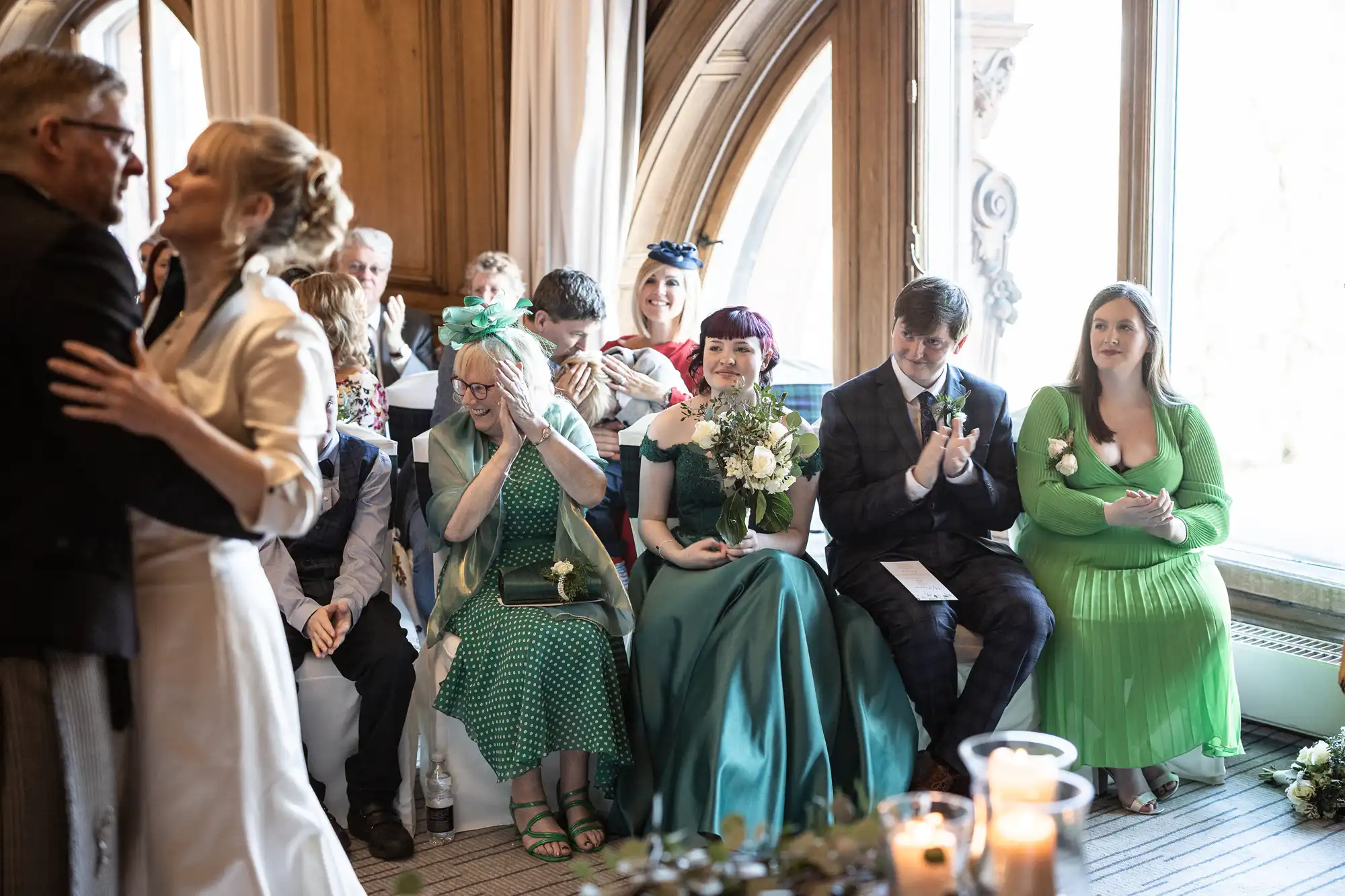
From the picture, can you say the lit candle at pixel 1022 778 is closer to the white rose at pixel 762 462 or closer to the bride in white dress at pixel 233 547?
the bride in white dress at pixel 233 547

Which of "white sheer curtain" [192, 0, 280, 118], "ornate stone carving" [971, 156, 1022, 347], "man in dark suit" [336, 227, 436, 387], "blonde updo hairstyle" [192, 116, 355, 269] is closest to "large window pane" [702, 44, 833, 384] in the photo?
"ornate stone carving" [971, 156, 1022, 347]

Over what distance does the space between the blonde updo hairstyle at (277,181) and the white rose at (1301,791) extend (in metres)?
2.81

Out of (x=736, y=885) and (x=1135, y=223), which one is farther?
(x=1135, y=223)

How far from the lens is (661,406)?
4059 millimetres

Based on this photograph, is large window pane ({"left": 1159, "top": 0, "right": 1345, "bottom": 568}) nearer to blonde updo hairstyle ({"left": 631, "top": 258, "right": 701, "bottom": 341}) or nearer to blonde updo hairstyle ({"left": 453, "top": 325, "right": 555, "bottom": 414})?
blonde updo hairstyle ({"left": 631, "top": 258, "right": 701, "bottom": 341})

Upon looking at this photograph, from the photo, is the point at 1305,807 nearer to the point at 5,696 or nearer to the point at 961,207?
the point at 961,207

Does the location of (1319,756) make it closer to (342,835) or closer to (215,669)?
(342,835)

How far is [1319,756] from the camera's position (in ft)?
10.9

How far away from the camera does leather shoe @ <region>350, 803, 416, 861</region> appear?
10.4ft

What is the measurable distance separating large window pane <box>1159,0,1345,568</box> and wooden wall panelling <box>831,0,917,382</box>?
0.94 meters

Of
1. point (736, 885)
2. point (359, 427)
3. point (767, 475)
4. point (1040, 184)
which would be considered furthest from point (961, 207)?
point (736, 885)

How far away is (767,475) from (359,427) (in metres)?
1.25

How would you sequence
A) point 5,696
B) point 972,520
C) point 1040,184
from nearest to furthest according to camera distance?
point 5,696
point 972,520
point 1040,184

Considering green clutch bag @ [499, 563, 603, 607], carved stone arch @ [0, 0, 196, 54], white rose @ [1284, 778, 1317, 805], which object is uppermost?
carved stone arch @ [0, 0, 196, 54]
